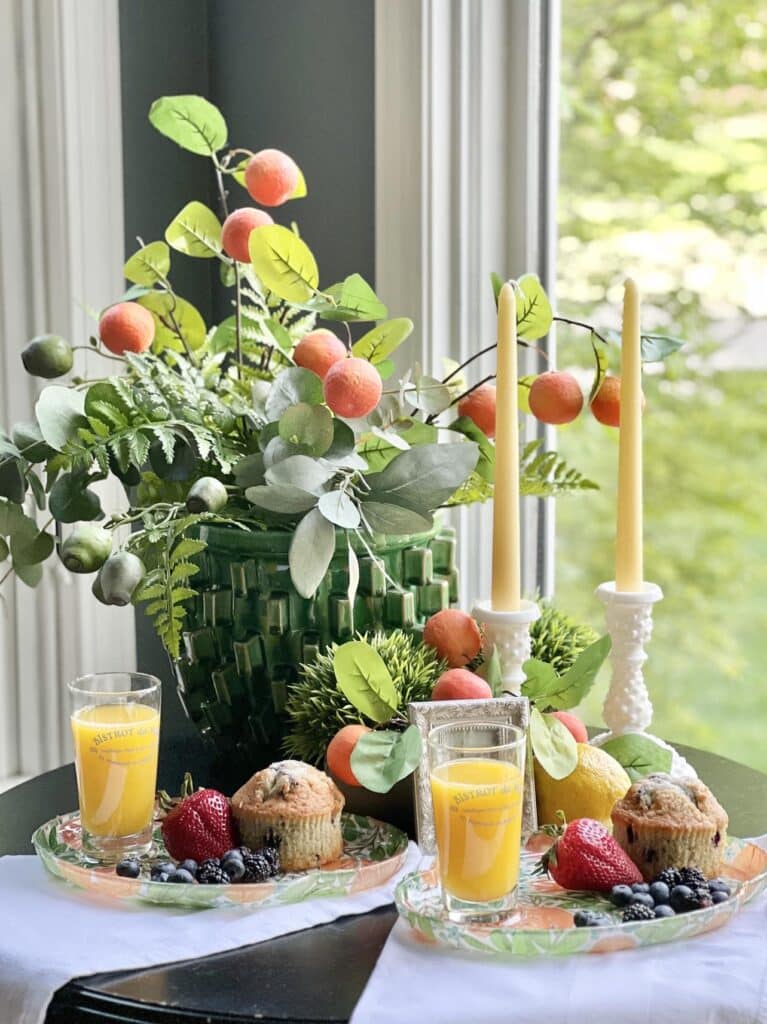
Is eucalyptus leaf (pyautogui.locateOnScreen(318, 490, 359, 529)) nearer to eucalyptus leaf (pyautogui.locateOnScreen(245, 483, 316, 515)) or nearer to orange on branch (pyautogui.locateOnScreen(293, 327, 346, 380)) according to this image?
eucalyptus leaf (pyautogui.locateOnScreen(245, 483, 316, 515))

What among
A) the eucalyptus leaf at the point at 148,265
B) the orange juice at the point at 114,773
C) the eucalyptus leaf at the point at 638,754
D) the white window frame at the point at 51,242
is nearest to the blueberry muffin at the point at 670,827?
the eucalyptus leaf at the point at 638,754

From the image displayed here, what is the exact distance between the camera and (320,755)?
3.38 feet

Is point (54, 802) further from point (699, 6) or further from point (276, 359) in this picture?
point (699, 6)

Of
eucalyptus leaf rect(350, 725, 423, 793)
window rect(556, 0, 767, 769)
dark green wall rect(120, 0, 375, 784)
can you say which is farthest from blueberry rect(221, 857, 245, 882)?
window rect(556, 0, 767, 769)

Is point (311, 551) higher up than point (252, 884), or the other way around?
point (311, 551)

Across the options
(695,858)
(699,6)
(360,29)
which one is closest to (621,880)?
(695,858)

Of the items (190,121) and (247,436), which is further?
(190,121)

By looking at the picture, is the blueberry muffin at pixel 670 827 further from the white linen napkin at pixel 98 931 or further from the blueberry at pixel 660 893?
the white linen napkin at pixel 98 931

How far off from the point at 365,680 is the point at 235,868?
172mm

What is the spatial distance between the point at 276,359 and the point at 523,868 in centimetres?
60

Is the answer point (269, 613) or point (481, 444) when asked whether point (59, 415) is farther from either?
point (481, 444)

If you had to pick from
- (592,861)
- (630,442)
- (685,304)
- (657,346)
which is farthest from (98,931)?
(685,304)

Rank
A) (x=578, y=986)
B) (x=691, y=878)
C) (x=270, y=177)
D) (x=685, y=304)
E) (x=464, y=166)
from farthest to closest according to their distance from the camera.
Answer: (x=685, y=304) < (x=464, y=166) < (x=270, y=177) < (x=691, y=878) < (x=578, y=986)

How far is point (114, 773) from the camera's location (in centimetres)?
92
